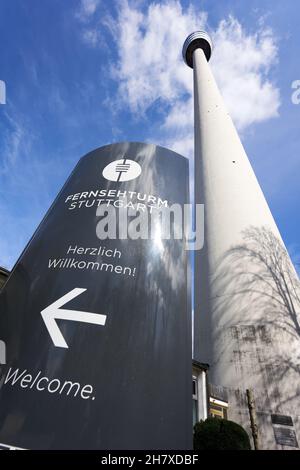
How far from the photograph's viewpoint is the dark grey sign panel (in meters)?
2.93

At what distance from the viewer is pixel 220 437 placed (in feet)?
28.9

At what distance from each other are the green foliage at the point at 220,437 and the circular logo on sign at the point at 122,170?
7.92 m

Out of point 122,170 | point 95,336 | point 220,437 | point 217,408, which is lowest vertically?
point 95,336

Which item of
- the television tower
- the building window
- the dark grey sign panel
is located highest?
the television tower

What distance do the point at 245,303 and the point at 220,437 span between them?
8.92m

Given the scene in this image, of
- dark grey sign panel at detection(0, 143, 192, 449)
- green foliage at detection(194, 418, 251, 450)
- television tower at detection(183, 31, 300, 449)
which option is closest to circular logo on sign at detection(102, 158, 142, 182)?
dark grey sign panel at detection(0, 143, 192, 449)

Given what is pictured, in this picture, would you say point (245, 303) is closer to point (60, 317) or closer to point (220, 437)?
point (220, 437)

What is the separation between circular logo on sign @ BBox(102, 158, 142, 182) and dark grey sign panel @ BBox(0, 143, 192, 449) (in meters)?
0.18

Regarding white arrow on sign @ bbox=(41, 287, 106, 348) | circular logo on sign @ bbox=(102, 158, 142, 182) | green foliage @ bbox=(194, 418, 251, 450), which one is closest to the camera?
white arrow on sign @ bbox=(41, 287, 106, 348)

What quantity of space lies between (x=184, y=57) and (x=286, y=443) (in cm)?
4491

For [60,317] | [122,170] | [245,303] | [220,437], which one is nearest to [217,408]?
[245,303]

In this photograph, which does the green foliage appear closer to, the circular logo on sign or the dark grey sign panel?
the dark grey sign panel
